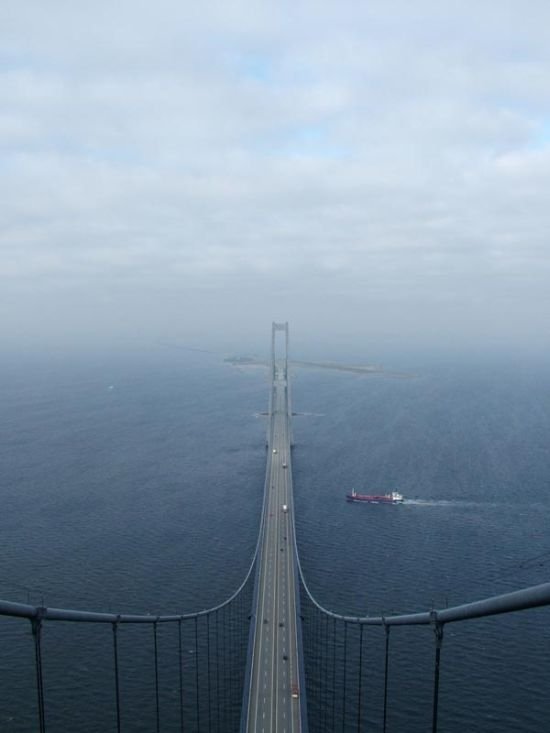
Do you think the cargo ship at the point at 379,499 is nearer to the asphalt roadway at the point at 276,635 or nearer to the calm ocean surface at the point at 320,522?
the calm ocean surface at the point at 320,522

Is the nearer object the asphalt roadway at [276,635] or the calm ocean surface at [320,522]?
the asphalt roadway at [276,635]

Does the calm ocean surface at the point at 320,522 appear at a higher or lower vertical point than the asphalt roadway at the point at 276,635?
lower

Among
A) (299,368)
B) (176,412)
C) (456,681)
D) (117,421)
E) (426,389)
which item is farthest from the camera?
(299,368)

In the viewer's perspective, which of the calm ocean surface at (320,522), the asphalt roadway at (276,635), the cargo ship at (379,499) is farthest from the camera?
the cargo ship at (379,499)

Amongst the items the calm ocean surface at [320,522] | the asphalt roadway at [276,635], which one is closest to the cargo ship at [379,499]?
the calm ocean surface at [320,522]

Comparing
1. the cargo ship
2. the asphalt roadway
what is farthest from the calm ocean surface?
the asphalt roadway

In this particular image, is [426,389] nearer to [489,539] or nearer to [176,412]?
[176,412]

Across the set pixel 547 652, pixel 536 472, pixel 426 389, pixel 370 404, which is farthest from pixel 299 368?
pixel 547 652
